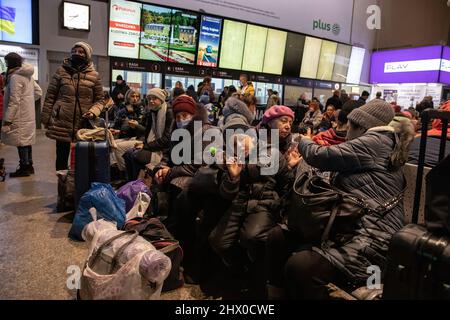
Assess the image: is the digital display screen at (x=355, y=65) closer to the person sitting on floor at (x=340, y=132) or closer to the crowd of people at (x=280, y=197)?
the crowd of people at (x=280, y=197)

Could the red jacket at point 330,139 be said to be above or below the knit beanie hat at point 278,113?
below

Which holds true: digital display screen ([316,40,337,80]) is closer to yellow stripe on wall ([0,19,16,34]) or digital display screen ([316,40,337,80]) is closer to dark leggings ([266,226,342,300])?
yellow stripe on wall ([0,19,16,34])

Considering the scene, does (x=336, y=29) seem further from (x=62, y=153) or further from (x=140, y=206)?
(x=140, y=206)

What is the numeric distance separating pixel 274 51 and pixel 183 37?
11.3 ft

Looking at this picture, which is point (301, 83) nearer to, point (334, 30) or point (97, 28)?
point (334, 30)

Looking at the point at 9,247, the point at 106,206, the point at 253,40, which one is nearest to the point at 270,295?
the point at 106,206

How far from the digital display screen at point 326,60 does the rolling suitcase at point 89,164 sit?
476 inches

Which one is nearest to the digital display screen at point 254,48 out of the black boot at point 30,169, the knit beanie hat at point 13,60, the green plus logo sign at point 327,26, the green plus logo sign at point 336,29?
the green plus logo sign at point 327,26

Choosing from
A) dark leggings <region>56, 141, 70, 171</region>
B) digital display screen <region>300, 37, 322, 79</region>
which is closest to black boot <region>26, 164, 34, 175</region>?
dark leggings <region>56, 141, 70, 171</region>

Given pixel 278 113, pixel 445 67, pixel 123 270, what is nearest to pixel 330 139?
pixel 278 113

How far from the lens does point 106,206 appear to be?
308 cm

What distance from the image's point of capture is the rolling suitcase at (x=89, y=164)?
348 centimetres

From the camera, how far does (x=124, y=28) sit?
1018 cm
